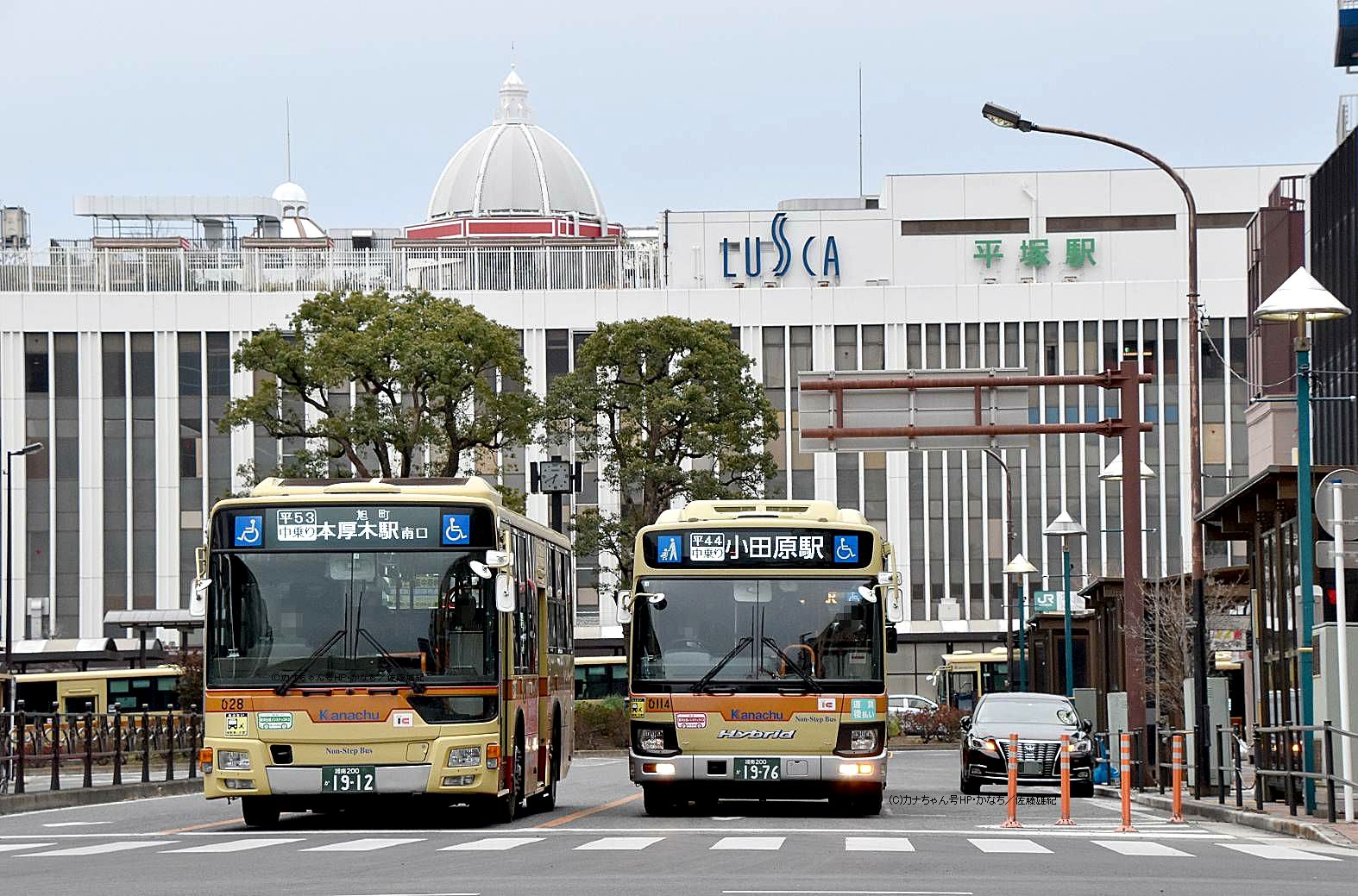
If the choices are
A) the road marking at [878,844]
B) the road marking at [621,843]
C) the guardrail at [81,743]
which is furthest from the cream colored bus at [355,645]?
the guardrail at [81,743]

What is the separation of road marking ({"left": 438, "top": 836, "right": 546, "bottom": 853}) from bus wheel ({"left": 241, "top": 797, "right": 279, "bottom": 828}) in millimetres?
3324

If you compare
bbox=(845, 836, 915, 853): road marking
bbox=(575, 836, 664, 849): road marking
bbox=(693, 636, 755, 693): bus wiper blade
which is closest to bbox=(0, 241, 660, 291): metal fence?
bbox=(693, 636, 755, 693): bus wiper blade

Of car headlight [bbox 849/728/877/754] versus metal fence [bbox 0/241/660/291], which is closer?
car headlight [bbox 849/728/877/754]

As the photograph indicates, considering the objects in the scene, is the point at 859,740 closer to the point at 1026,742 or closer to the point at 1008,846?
the point at 1008,846

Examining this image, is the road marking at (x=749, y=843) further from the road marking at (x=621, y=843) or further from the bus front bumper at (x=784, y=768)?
the bus front bumper at (x=784, y=768)

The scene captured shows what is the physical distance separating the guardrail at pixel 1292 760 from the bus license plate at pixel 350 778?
28.6ft

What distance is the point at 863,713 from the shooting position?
23.3m

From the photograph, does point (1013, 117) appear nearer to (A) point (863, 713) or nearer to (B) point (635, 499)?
(A) point (863, 713)

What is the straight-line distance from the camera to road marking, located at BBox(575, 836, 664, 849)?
18203 millimetres

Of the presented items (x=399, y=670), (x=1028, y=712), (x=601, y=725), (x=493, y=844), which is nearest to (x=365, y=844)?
(x=493, y=844)

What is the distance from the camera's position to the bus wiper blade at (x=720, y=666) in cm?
2344

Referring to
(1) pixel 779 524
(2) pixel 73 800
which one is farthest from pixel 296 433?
(1) pixel 779 524

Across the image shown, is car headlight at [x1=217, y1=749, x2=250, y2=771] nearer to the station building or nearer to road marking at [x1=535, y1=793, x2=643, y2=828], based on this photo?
road marking at [x1=535, y1=793, x2=643, y2=828]

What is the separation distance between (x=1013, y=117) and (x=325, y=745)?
594 inches
